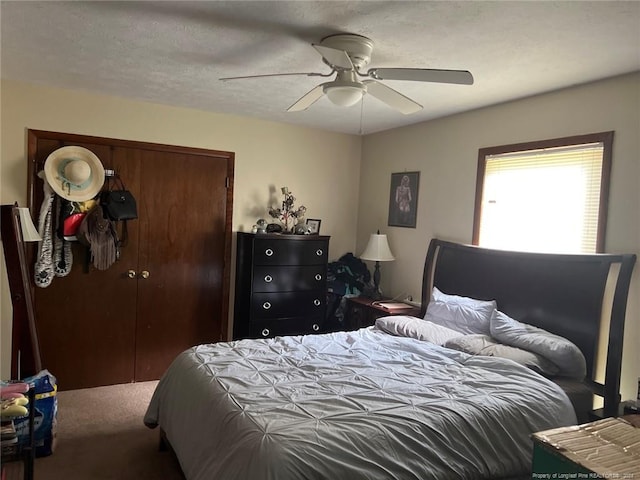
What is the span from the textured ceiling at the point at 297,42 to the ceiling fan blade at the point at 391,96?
18 cm

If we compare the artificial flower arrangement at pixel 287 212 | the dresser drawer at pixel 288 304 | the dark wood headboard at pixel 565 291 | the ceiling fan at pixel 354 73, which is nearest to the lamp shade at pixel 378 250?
the dresser drawer at pixel 288 304

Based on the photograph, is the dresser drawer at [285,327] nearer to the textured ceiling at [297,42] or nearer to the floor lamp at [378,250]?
the floor lamp at [378,250]

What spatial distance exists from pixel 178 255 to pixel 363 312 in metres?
1.70

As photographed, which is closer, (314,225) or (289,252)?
(289,252)

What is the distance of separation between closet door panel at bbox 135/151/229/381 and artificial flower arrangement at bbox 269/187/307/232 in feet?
1.62

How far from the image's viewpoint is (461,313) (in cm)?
324

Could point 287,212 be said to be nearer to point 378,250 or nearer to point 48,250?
point 378,250

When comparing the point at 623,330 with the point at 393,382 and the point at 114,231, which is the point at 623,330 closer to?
the point at 393,382

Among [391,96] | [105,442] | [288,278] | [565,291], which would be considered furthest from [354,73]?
[105,442]

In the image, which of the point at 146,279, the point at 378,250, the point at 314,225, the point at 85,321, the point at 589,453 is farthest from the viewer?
the point at 314,225

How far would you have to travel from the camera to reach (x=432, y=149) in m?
4.00

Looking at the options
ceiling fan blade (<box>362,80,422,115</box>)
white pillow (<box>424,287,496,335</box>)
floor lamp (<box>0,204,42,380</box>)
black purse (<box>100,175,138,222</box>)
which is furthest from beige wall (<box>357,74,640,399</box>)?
floor lamp (<box>0,204,42,380</box>)

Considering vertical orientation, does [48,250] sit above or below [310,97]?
below

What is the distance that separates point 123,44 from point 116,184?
1.50 metres
